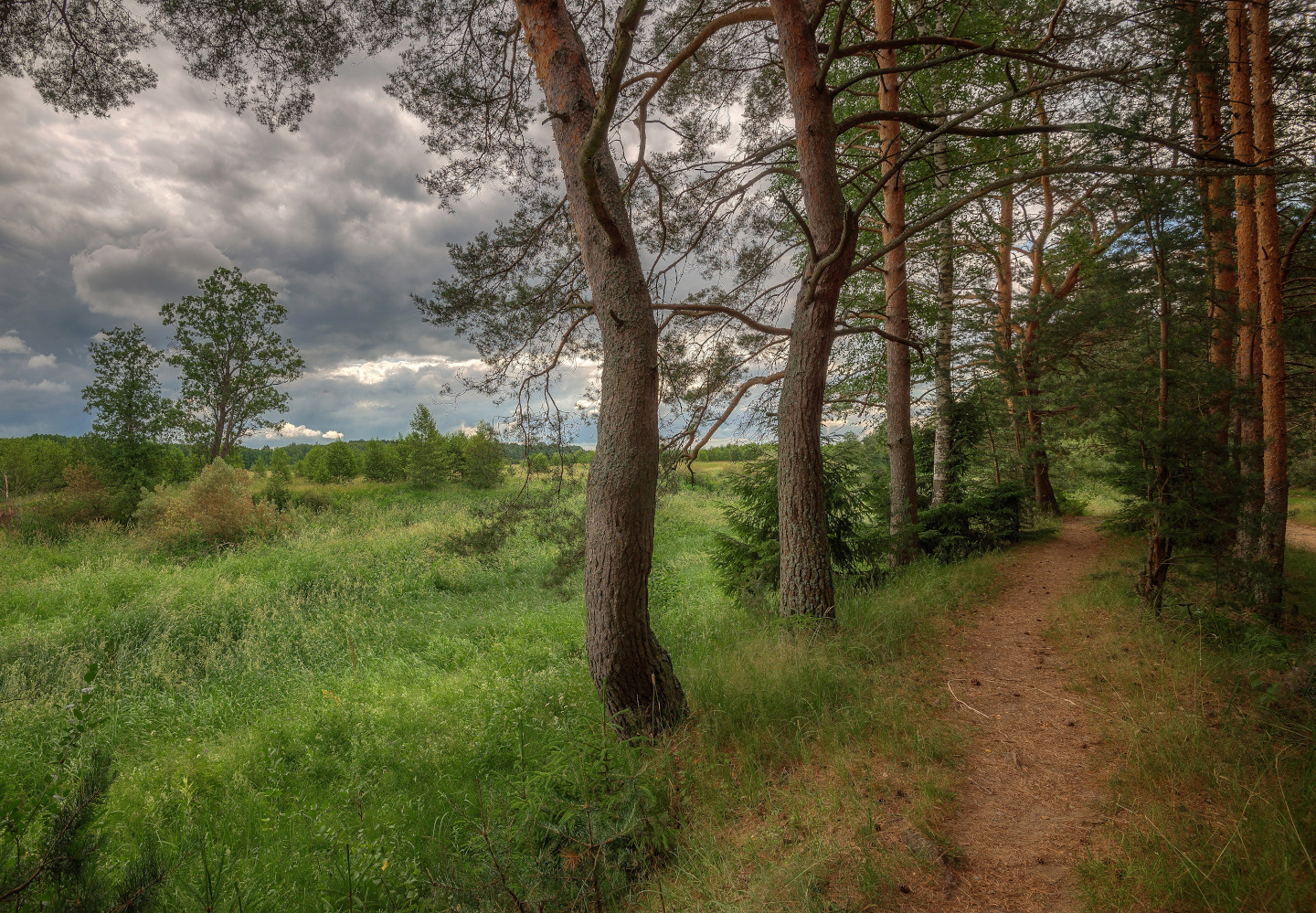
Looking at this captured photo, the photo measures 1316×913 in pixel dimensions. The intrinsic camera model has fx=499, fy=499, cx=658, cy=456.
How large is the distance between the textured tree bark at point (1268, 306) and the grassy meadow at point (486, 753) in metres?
2.82

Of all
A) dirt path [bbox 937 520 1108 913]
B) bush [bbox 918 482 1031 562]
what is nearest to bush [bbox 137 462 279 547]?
bush [bbox 918 482 1031 562]

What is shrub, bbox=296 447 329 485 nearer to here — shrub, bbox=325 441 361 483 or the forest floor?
shrub, bbox=325 441 361 483

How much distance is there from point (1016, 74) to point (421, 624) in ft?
54.0

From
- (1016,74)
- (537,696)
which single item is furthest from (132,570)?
(1016,74)

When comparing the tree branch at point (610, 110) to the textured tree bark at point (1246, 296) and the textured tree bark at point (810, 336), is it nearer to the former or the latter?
the textured tree bark at point (810, 336)

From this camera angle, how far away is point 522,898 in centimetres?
260

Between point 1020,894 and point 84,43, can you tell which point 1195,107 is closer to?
point 1020,894

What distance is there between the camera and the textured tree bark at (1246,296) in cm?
484

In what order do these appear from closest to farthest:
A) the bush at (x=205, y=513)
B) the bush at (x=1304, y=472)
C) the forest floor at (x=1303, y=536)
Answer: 1. the forest floor at (x=1303, y=536)
2. the bush at (x=1304, y=472)
3. the bush at (x=205, y=513)

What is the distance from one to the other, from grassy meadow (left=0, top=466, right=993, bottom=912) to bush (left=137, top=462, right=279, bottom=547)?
23.7 ft

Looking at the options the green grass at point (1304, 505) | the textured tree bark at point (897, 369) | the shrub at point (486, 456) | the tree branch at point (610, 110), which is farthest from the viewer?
the green grass at point (1304, 505)

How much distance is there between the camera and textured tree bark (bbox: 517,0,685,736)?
12.6ft

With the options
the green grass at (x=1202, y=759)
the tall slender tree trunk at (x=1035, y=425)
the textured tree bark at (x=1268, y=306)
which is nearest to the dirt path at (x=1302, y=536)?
the tall slender tree trunk at (x=1035, y=425)

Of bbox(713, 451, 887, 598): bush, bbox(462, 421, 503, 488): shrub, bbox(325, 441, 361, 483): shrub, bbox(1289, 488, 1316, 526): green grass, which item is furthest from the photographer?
bbox(325, 441, 361, 483): shrub
